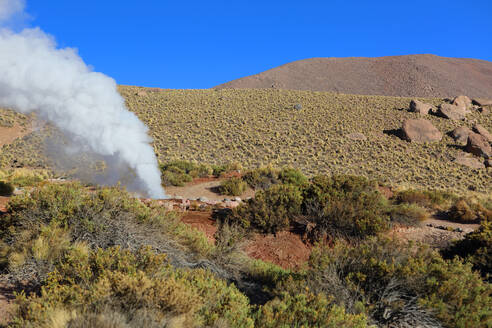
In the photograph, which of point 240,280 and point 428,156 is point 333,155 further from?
Result: point 240,280

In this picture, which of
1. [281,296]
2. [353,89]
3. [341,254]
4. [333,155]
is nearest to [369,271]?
[341,254]

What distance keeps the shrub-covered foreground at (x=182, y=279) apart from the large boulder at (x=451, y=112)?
1539 inches

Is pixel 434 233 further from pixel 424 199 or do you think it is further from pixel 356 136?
pixel 356 136

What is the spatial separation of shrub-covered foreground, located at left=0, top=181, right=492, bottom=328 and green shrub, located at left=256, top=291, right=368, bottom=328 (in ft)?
0.04

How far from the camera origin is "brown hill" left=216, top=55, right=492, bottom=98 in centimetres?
8375

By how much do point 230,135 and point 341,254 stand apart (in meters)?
30.6

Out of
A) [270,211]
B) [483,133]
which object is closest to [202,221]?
[270,211]

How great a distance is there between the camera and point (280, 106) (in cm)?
4678

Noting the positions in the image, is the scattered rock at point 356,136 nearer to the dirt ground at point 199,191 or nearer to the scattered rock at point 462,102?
→ the scattered rock at point 462,102

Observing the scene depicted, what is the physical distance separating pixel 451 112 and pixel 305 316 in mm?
45834

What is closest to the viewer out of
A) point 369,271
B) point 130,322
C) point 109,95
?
point 130,322

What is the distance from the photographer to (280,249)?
954cm

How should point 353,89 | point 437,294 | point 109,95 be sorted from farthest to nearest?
point 353,89
point 109,95
point 437,294

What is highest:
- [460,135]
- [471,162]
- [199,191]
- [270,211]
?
[460,135]
